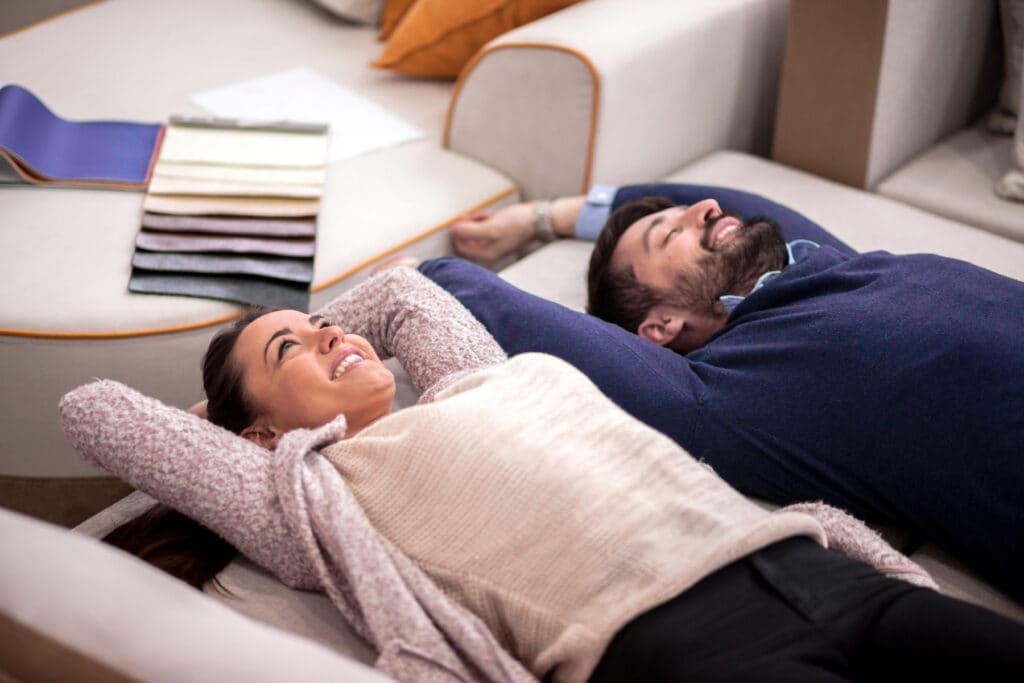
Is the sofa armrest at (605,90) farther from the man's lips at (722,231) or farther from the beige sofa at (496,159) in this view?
the man's lips at (722,231)

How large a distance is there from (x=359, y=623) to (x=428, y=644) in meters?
0.11

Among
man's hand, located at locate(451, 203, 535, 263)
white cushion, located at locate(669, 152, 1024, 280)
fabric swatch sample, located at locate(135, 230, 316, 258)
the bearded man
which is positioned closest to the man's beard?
the bearded man

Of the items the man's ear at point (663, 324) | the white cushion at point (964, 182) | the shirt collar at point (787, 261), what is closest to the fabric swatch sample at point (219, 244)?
the man's ear at point (663, 324)

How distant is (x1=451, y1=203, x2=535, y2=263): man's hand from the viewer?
5.95ft

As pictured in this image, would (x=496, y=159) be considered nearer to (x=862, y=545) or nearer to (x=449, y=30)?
(x=449, y=30)

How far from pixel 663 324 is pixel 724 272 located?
0.37 feet

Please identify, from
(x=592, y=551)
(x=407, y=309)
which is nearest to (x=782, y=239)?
(x=407, y=309)

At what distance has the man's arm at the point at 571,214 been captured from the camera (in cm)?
172

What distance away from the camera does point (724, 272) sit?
1.52m

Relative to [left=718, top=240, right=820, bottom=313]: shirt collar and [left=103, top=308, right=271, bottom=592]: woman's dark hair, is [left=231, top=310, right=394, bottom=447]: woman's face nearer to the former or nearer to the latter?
[left=103, top=308, right=271, bottom=592]: woman's dark hair

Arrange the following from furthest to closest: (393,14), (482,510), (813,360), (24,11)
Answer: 1. (24,11)
2. (393,14)
3. (813,360)
4. (482,510)

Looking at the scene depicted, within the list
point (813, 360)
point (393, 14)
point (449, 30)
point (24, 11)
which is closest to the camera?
point (813, 360)

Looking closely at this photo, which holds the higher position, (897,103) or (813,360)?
(897,103)

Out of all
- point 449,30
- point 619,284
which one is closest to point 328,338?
point 619,284
